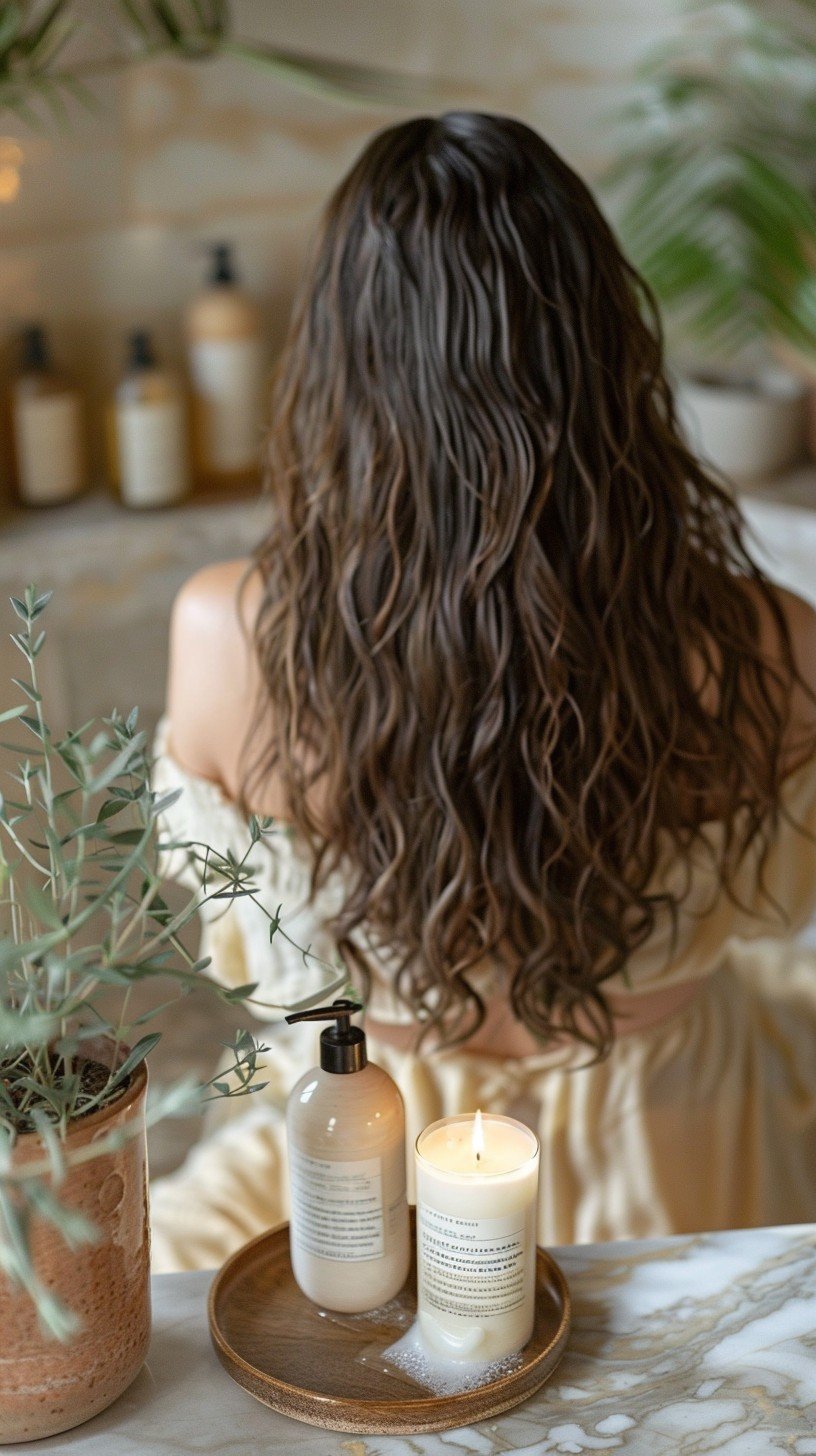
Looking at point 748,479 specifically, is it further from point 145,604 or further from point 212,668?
point 212,668

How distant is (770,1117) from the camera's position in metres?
1.19

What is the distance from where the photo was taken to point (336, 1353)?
1.97 feet

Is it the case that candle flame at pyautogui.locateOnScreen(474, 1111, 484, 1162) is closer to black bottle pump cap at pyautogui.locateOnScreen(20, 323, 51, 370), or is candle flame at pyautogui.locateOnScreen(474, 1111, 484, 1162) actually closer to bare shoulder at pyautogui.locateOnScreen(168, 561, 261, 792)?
bare shoulder at pyautogui.locateOnScreen(168, 561, 261, 792)

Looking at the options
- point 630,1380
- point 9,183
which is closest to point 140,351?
point 9,183

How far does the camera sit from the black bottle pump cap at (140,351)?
1.87 metres

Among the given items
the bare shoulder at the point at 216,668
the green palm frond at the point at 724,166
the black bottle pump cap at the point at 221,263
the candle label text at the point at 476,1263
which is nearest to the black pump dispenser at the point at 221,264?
the black bottle pump cap at the point at 221,263

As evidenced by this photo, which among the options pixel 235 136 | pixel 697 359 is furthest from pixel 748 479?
pixel 235 136

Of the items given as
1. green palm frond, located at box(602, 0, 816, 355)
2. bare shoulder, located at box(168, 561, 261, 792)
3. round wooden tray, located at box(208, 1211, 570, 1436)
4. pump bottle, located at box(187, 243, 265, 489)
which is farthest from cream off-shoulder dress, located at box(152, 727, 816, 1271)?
green palm frond, located at box(602, 0, 816, 355)

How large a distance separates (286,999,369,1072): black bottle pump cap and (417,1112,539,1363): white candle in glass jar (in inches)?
1.7

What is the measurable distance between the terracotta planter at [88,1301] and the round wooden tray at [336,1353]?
56 mm

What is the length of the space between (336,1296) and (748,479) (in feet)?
5.14

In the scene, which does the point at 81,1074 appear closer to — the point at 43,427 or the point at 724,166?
the point at 43,427

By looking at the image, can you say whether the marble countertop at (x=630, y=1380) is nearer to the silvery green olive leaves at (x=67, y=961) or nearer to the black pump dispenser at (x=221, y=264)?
the silvery green olive leaves at (x=67, y=961)

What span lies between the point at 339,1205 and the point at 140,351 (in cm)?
148
